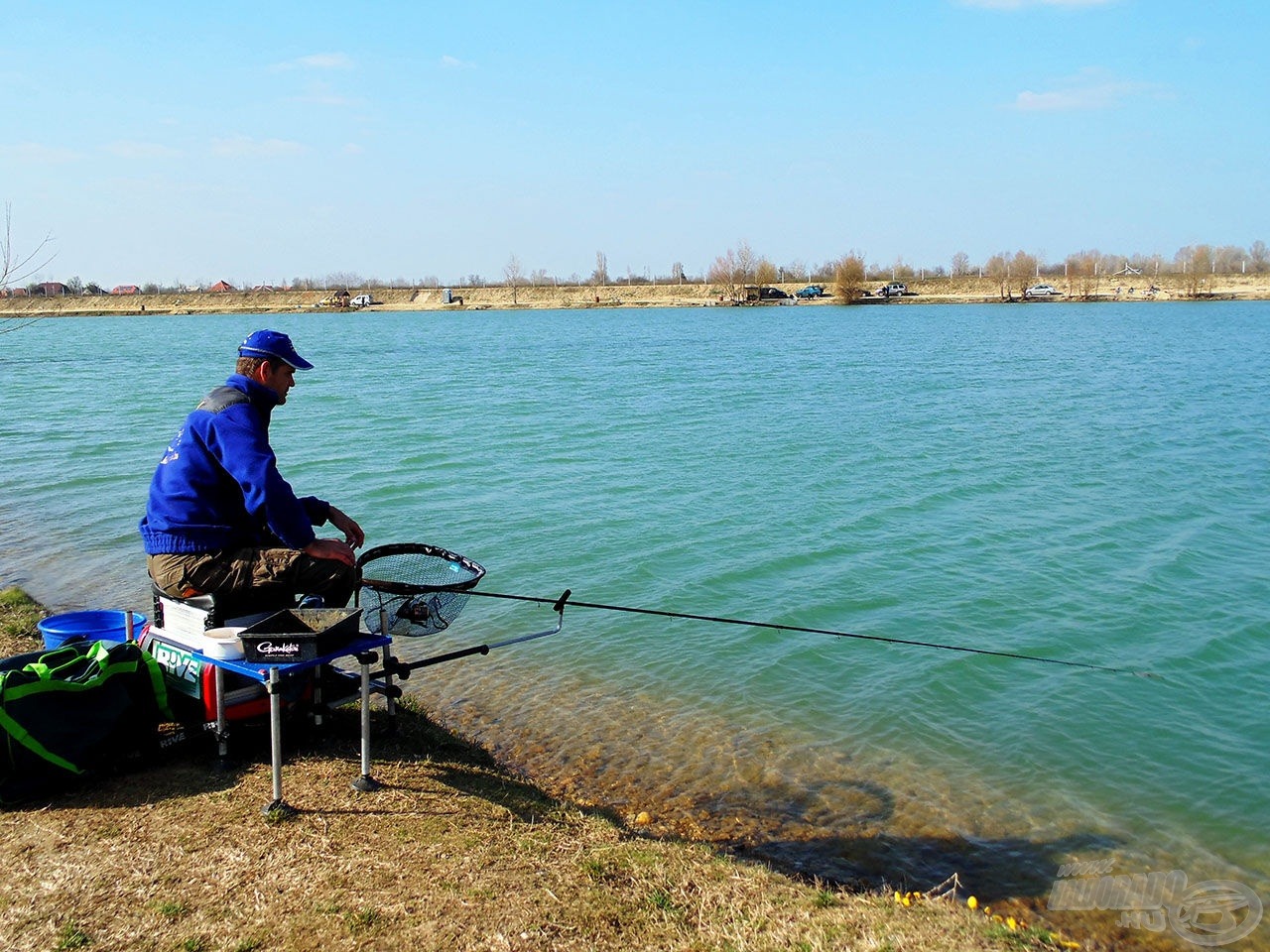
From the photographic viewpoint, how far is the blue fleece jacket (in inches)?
197

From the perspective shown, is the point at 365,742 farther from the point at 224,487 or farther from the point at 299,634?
the point at 224,487

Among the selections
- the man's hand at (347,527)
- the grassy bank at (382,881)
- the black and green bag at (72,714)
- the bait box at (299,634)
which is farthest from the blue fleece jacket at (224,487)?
the grassy bank at (382,881)

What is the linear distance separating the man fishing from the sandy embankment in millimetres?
112134

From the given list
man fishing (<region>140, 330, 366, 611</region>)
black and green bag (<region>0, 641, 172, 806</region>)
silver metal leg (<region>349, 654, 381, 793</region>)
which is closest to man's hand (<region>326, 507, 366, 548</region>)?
man fishing (<region>140, 330, 366, 611</region>)

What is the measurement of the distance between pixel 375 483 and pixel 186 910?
13.2m

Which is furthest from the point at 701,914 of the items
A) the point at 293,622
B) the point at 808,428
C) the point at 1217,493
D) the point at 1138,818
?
the point at 808,428

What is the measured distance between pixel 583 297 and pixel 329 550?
12951cm

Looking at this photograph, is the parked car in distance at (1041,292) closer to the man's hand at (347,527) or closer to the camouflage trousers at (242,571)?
the man's hand at (347,527)

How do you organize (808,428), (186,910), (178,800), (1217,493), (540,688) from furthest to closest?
1. (808,428)
2. (1217,493)
3. (540,688)
4. (178,800)
5. (186,910)

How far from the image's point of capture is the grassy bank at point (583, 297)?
108062 mm

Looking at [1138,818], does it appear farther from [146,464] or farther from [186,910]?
[146,464]

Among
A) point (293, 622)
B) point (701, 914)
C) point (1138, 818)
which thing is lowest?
point (1138, 818)

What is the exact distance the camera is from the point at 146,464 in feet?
64.0

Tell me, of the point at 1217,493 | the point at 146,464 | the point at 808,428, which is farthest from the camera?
the point at 808,428
